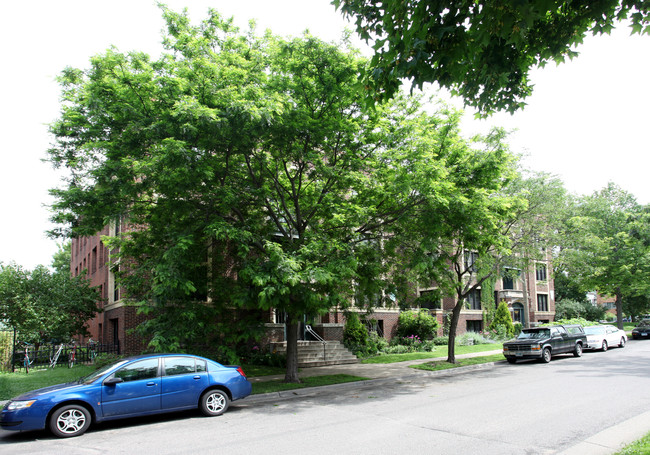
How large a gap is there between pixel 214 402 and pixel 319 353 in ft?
36.7

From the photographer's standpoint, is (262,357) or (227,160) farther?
(262,357)

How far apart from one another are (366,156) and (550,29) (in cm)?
854

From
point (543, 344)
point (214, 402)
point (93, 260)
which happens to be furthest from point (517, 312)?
point (214, 402)

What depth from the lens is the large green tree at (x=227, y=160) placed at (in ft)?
35.9

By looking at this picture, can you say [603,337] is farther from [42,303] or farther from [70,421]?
[42,303]

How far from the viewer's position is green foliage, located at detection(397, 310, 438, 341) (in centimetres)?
2761

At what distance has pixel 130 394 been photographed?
9148mm

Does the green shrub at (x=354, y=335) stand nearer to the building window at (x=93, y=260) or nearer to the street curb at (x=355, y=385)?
the street curb at (x=355, y=385)

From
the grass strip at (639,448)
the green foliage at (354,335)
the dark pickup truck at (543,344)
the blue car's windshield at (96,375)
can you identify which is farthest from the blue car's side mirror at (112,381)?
the dark pickup truck at (543,344)

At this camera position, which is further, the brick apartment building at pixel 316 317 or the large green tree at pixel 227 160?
the brick apartment building at pixel 316 317

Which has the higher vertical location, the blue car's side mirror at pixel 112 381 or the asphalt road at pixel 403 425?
the blue car's side mirror at pixel 112 381

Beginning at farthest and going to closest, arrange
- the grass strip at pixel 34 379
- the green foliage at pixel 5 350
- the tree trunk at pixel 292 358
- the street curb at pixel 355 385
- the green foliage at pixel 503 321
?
the green foliage at pixel 503 321 < the green foliage at pixel 5 350 < the tree trunk at pixel 292 358 < the grass strip at pixel 34 379 < the street curb at pixel 355 385

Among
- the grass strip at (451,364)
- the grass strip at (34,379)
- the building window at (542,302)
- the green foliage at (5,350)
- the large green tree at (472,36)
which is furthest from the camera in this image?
the building window at (542,302)

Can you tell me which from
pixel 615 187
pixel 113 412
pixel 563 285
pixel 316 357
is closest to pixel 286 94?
pixel 113 412
